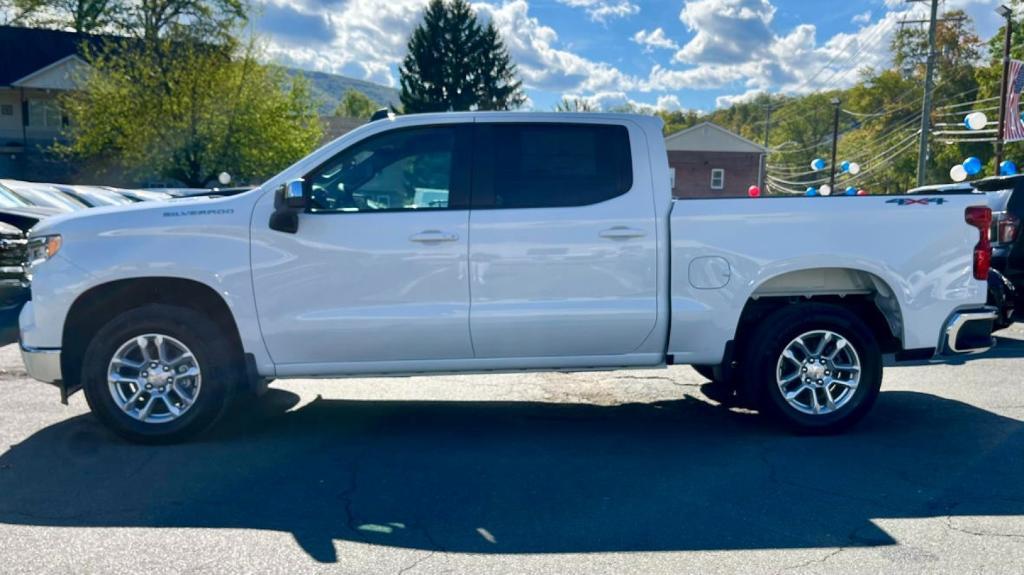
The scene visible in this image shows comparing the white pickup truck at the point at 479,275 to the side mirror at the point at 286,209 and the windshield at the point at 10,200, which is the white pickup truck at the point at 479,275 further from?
the windshield at the point at 10,200

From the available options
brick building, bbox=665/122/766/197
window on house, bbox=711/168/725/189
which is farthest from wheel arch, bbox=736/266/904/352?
window on house, bbox=711/168/725/189

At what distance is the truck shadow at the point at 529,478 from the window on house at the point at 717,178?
58.0m

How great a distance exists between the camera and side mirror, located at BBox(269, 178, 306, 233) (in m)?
5.27

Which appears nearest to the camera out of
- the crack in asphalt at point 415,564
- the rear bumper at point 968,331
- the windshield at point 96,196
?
the crack in asphalt at point 415,564

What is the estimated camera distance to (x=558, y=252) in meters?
5.43

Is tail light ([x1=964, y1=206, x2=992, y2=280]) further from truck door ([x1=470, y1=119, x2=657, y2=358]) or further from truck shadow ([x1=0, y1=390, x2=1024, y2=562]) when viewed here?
truck door ([x1=470, y1=119, x2=657, y2=358])

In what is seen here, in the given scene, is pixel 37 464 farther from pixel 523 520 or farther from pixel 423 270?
pixel 523 520

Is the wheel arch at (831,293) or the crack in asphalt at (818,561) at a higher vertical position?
the wheel arch at (831,293)

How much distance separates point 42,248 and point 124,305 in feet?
1.94

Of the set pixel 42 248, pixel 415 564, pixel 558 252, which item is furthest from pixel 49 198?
pixel 415 564

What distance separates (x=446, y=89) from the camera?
5509 centimetres

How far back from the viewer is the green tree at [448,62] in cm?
5488

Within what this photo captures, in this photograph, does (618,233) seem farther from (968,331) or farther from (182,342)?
(182,342)

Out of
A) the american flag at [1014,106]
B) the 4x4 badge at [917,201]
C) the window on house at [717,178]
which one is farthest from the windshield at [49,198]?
the window on house at [717,178]
